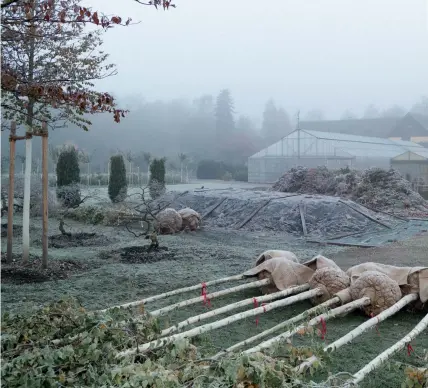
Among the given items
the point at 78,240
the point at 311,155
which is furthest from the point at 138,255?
the point at 311,155

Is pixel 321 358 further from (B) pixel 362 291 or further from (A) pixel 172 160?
(A) pixel 172 160

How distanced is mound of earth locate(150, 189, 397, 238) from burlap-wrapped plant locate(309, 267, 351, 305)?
6072 mm

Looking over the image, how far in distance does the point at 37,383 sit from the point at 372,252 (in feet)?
24.7

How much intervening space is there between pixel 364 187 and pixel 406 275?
12104 mm

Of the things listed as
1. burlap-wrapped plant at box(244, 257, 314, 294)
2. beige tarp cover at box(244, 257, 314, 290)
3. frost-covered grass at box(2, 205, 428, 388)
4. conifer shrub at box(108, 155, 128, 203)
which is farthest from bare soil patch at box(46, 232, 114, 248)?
conifer shrub at box(108, 155, 128, 203)

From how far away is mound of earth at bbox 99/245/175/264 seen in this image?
7.55 meters

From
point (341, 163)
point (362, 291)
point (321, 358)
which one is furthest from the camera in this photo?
point (341, 163)

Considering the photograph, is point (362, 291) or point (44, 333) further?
point (362, 291)

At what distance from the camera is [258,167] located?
2238 centimetres

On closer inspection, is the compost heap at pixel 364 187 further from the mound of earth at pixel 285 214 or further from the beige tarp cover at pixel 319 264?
the beige tarp cover at pixel 319 264

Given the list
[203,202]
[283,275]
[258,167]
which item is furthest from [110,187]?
[283,275]

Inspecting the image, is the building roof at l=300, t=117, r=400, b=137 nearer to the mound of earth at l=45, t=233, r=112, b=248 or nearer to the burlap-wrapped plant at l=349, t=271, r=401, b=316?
the mound of earth at l=45, t=233, r=112, b=248

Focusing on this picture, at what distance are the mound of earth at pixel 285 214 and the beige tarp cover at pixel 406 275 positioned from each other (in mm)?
5869

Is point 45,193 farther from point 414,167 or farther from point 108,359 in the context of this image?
point 414,167
